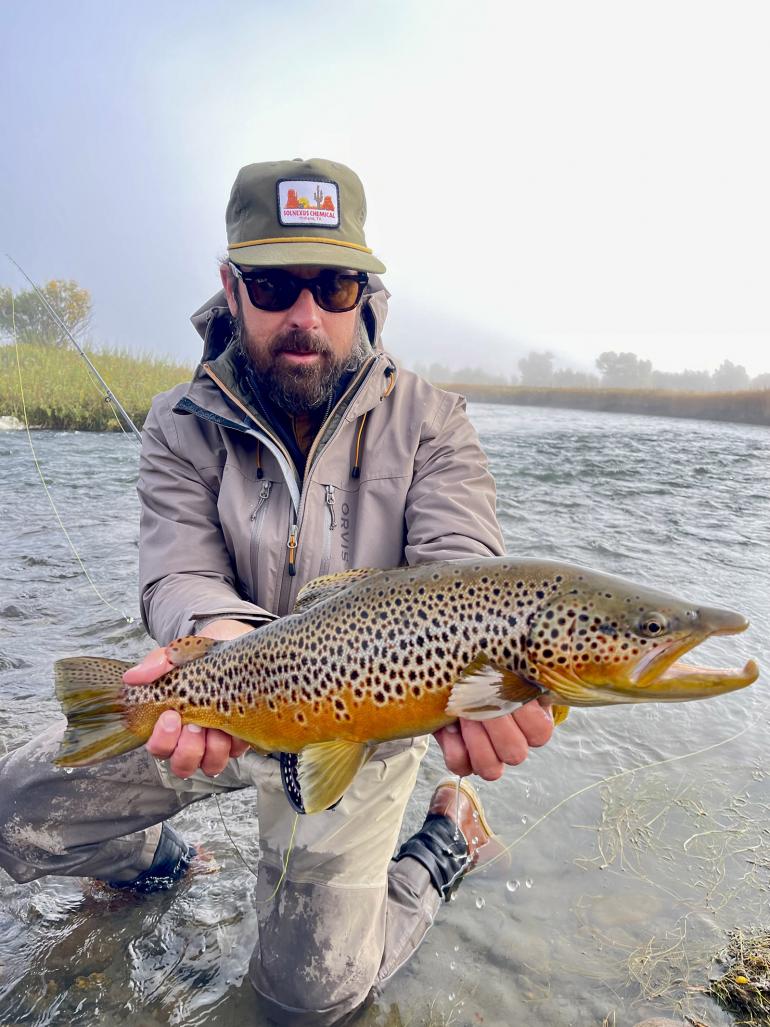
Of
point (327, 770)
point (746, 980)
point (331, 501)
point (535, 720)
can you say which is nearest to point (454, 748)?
point (535, 720)

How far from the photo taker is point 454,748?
2246mm

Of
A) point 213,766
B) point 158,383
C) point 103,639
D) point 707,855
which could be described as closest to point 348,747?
point 213,766

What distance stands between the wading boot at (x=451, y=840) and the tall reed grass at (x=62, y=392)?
13861 mm

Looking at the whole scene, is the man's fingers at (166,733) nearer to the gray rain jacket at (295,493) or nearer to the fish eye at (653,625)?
the gray rain jacket at (295,493)

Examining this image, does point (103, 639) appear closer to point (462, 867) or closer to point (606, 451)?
point (462, 867)

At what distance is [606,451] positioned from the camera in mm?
17219

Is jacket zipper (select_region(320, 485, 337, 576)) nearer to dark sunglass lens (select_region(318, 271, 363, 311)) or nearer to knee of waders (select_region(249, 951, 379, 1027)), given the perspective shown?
dark sunglass lens (select_region(318, 271, 363, 311))

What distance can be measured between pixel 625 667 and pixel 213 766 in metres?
1.44

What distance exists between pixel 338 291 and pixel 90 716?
6.87 feet

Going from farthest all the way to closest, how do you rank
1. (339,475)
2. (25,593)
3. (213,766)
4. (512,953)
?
(25,593)
(339,475)
(512,953)
(213,766)

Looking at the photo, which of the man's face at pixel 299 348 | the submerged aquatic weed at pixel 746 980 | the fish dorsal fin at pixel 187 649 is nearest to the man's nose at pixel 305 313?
the man's face at pixel 299 348

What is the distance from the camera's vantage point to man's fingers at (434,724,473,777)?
2238 mm

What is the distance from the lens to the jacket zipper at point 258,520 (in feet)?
10.2

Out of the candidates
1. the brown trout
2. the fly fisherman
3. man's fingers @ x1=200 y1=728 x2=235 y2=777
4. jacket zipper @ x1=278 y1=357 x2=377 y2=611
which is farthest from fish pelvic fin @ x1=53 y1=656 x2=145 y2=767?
jacket zipper @ x1=278 y1=357 x2=377 y2=611
